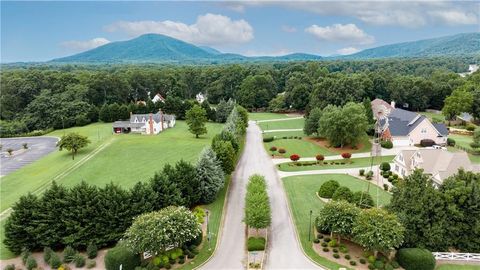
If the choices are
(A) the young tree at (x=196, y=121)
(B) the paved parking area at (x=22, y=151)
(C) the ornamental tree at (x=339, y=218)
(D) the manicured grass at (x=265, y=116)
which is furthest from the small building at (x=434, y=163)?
(B) the paved parking area at (x=22, y=151)

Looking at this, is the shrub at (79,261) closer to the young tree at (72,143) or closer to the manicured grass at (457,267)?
the manicured grass at (457,267)

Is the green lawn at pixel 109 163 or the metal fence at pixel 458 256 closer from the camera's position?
the metal fence at pixel 458 256

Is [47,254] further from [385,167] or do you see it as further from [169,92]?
[169,92]

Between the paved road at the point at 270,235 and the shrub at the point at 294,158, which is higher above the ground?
the shrub at the point at 294,158

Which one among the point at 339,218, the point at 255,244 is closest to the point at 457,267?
the point at 339,218

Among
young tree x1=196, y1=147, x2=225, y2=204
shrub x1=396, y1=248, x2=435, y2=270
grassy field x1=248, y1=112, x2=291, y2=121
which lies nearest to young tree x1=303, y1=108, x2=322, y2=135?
grassy field x1=248, y1=112, x2=291, y2=121

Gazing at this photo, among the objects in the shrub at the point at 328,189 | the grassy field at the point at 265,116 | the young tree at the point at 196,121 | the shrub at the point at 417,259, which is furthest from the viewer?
the grassy field at the point at 265,116
